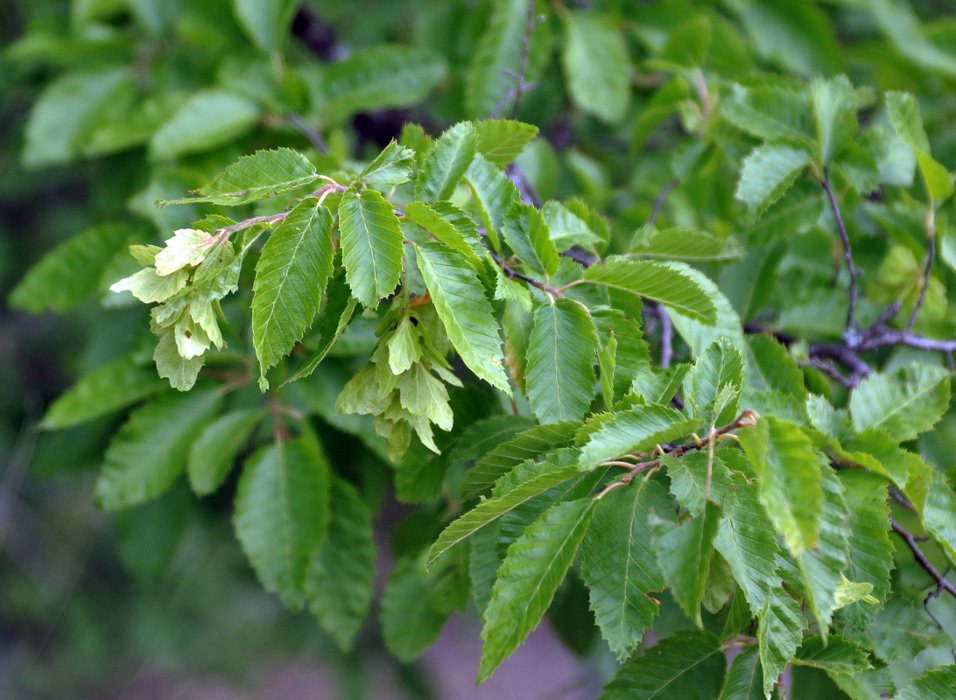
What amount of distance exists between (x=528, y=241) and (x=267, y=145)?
1.05 metres

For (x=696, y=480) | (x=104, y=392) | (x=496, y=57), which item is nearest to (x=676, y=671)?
(x=696, y=480)

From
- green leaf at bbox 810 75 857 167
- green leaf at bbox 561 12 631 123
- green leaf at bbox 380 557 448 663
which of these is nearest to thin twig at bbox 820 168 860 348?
green leaf at bbox 810 75 857 167

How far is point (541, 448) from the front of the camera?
82 centimetres

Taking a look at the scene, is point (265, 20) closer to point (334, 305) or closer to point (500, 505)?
point (334, 305)

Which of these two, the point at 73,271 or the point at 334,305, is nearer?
the point at 334,305

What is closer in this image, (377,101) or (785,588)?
(785,588)

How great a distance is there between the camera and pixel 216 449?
129cm

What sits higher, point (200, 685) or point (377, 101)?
point (377, 101)

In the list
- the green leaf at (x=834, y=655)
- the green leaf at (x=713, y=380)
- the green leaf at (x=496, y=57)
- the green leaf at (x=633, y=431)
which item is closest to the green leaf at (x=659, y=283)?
the green leaf at (x=713, y=380)

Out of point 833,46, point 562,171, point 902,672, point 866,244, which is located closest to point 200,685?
point 562,171

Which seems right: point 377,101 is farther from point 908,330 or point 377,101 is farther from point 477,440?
point 908,330

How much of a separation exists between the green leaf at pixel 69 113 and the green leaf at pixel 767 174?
153cm

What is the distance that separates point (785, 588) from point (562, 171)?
1365 mm

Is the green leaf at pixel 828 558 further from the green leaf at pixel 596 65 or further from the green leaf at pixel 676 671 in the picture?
the green leaf at pixel 596 65
